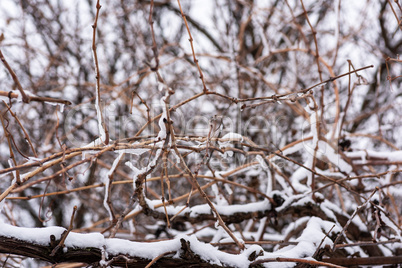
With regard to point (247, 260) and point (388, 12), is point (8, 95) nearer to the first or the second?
point (247, 260)

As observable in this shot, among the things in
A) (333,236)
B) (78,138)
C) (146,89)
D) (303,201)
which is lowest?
(333,236)

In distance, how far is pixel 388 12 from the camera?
5258 mm

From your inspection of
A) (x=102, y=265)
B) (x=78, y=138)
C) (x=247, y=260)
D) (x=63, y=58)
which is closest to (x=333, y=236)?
(x=247, y=260)

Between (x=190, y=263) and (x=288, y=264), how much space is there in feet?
1.28

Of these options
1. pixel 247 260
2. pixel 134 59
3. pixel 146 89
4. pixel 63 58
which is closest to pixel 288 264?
pixel 247 260

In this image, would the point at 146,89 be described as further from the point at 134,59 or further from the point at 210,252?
the point at 210,252

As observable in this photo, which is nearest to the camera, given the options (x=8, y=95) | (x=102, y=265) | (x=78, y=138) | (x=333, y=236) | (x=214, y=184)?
(x=8, y=95)

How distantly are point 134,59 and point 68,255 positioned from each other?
4361 millimetres

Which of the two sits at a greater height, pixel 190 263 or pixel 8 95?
pixel 8 95

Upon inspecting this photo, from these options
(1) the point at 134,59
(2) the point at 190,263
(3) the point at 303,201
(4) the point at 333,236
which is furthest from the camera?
(1) the point at 134,59

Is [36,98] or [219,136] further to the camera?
[219,136]

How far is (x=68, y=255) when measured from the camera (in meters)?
1.18

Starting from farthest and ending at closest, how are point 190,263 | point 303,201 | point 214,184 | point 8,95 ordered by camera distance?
point 214,184 → point 303,201 → point 190,263 → point 8,95

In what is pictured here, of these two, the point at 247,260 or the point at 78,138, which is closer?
the point at 247,260
